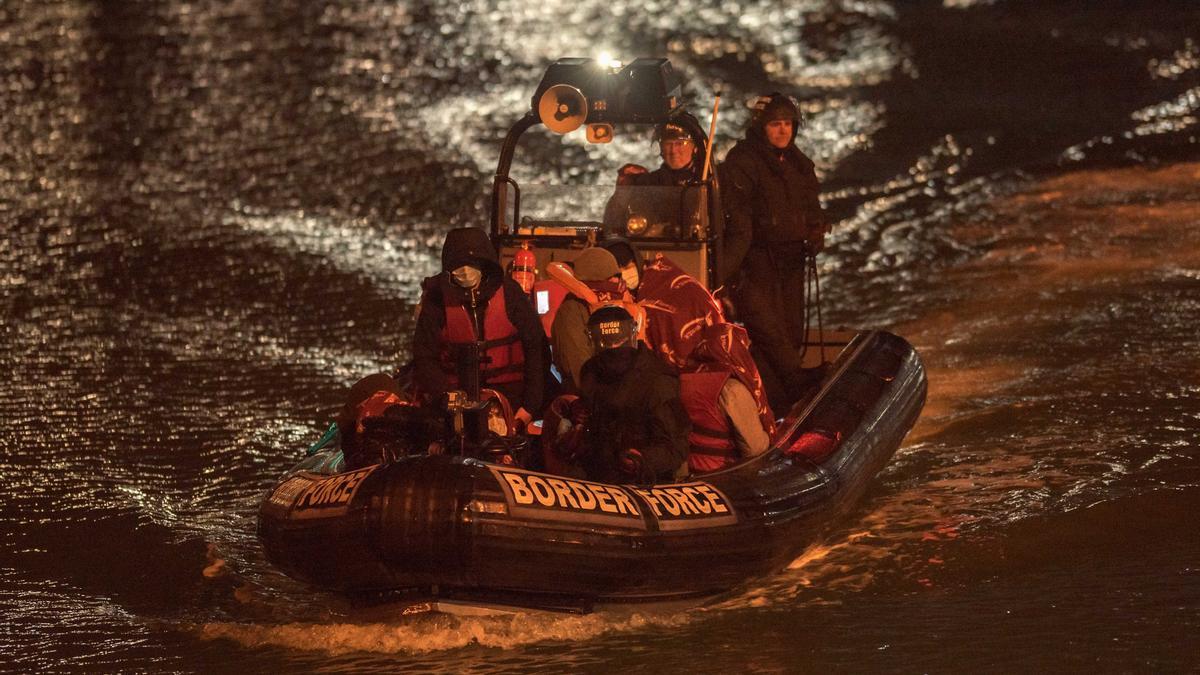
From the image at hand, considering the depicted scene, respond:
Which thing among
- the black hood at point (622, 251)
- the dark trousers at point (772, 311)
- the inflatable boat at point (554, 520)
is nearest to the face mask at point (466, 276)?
the black hood at point (622, 251)

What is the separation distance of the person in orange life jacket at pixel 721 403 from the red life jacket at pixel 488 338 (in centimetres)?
73

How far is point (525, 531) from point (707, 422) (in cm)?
122

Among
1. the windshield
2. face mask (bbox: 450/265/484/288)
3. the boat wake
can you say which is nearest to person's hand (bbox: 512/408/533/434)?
face mask (bbox: 450/265/484/288)

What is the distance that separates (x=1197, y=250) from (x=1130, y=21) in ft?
41.7

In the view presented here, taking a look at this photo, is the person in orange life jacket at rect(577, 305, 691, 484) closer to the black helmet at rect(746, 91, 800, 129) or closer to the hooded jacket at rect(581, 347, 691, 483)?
the hooded jacket at rect(581, 347, 691, 483)

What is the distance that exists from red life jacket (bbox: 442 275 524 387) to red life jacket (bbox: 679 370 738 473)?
2.42 ft

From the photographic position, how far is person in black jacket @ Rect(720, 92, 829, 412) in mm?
8836

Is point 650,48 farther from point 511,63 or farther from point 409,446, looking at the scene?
point 409,446

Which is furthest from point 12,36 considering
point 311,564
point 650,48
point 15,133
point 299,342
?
point 311,564

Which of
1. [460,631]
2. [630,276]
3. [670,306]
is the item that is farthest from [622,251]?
[460,631]

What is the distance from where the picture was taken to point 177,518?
8.55m

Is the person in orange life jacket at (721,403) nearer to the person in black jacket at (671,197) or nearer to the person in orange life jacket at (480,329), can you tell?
the person in orange life jacket at (480,329)

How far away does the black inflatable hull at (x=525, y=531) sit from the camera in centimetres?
595

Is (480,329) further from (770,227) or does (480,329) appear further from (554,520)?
(770,227)
